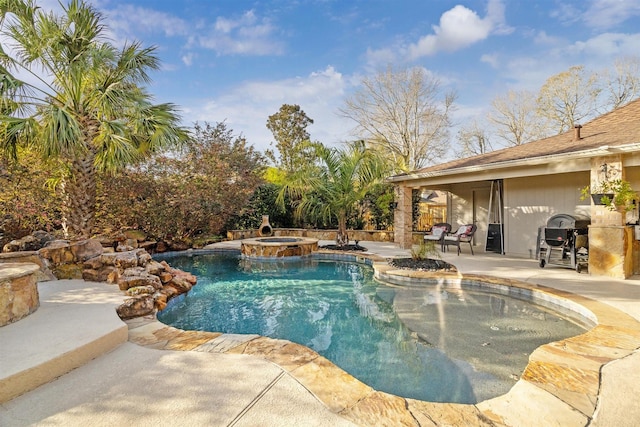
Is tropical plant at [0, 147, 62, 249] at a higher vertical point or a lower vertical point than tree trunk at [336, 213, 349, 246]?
higher

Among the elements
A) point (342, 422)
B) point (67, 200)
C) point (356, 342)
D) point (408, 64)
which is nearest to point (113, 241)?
point (67, 200)

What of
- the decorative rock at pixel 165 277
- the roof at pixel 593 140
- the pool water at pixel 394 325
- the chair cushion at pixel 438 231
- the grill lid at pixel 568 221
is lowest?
the pool water at pixel 394 325

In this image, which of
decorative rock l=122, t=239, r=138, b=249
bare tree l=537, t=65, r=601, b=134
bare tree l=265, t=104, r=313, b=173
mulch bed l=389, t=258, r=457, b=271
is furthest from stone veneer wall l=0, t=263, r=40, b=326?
bare tree l=537, t=65, r=601, b=134

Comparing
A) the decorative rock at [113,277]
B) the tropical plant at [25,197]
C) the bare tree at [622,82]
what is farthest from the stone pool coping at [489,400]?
the bare tree at [622,82]

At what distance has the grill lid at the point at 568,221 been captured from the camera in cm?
788

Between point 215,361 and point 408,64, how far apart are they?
77.9 feet

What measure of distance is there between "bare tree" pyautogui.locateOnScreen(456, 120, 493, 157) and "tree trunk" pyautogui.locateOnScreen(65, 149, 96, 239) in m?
24.1

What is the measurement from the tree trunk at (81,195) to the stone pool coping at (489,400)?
4733mm

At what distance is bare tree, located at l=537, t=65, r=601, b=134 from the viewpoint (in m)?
20.6

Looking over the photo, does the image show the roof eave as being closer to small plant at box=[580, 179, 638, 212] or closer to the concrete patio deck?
small plant at box=[580, 179, 638, 212]

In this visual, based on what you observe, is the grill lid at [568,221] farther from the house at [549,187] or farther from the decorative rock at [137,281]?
the decorative rock at [137,281]

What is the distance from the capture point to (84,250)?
677 centimetres

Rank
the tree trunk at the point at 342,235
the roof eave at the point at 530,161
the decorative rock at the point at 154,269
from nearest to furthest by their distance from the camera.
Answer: the roof eave at the point at 530,161, the decorative rock at the point at 154,269, the tree trunk at the point at 342,235

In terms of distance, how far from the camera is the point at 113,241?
33.5 feet
